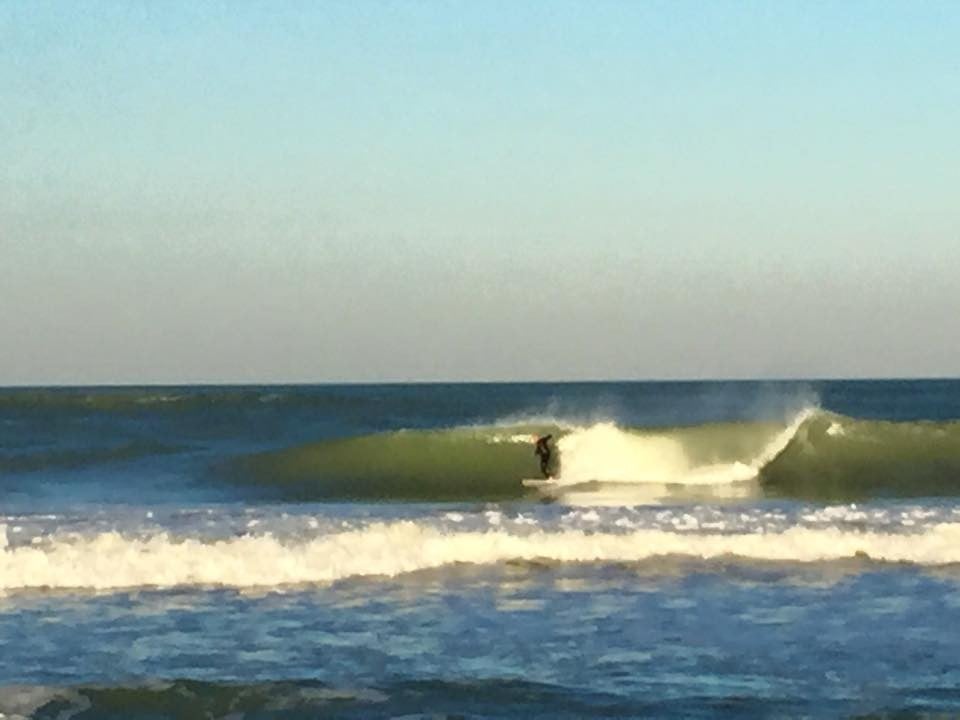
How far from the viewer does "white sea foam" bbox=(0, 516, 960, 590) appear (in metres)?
13.4

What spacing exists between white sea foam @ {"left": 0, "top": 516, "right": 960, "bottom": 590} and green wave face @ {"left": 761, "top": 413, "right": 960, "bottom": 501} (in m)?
9.37

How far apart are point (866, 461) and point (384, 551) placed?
17.5 metres

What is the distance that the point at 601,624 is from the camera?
10906mm

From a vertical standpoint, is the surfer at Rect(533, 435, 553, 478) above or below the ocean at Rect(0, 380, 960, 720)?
above

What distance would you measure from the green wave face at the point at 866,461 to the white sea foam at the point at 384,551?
937cm

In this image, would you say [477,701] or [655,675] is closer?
[477,701]

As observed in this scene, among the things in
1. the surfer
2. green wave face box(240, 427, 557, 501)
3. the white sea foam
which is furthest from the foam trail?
the white sea foam

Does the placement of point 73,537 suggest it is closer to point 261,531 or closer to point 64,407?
point 261,531

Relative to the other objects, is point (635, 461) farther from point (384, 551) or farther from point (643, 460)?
point (384, 551)

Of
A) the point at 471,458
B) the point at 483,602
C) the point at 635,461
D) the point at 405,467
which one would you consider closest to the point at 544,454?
the point at 635,461

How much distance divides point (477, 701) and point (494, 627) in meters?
2.16

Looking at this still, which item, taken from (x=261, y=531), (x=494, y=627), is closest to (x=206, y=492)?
(x=261, y=531)

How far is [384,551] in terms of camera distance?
14.4 meters

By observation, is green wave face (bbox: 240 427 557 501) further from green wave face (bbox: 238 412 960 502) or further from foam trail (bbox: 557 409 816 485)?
foam trail (bbox: 557 409 816 485)
